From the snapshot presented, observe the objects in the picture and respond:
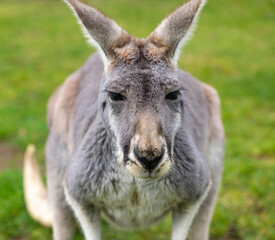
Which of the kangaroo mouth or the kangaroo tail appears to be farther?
the kangaroo tail

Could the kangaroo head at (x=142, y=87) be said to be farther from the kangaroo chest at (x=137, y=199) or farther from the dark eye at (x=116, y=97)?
the kangaroo chest at (x=137, y=199)

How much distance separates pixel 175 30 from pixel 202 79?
189 inches

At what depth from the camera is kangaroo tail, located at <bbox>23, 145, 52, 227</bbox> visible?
12.5 feet

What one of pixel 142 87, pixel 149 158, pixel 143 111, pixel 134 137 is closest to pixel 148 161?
pixel 149 158

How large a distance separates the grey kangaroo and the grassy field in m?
0.72

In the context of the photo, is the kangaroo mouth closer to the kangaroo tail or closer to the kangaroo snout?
the kangaroo snout

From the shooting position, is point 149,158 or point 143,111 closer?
point 149,158

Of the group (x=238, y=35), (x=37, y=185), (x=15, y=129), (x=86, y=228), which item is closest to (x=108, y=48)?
(x=86, y=228)

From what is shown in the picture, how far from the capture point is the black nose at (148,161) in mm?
2131

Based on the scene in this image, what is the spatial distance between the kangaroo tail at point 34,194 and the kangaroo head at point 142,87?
58.2 inches

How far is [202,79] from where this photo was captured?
7234 millimetres

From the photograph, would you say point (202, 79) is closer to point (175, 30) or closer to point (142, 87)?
point (175, 30)

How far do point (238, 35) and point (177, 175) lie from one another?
7908 millimetres

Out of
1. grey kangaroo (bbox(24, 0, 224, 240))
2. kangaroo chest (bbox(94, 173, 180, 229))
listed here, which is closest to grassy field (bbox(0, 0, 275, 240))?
grey kangaroo (bbox(24, 0, 224, 240))
